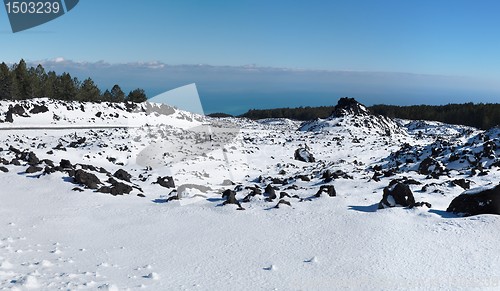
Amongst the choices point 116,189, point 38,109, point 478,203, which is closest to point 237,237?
point 116,189

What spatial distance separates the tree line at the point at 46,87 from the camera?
214ft

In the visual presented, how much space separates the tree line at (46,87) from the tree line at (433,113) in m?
62.8

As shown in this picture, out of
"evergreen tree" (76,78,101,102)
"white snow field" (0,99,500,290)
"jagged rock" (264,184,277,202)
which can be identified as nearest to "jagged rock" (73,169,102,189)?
"white snow field" (0,99,500,290)

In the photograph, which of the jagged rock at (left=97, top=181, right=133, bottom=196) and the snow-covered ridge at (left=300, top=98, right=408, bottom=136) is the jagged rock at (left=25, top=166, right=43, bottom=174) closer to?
the jagged rock at (left=97, top=181, right=133, bottom=196)

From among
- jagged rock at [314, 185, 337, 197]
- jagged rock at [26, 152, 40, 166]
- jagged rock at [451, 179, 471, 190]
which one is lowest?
jagged rock at [26, 152, 40, 166]

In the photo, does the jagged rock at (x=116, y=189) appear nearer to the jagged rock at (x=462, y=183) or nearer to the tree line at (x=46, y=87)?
the jagged rock at (x=462, y=183)

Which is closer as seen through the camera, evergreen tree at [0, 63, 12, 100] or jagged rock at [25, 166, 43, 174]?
jagged rock at [25, 166, 43, 174]

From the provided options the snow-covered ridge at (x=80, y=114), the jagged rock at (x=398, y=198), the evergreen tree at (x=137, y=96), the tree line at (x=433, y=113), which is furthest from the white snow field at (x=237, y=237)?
the tree line at (x=433, y=113)

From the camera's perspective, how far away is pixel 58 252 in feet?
31.5

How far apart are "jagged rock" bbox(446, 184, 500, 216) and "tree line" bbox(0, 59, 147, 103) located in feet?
229

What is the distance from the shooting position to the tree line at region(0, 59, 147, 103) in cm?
6532

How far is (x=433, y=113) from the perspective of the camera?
118 metres

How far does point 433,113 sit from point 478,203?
11894 centimetres

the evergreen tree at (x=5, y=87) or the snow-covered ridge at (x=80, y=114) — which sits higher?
the evergreen tree at (x=5, y=87)
